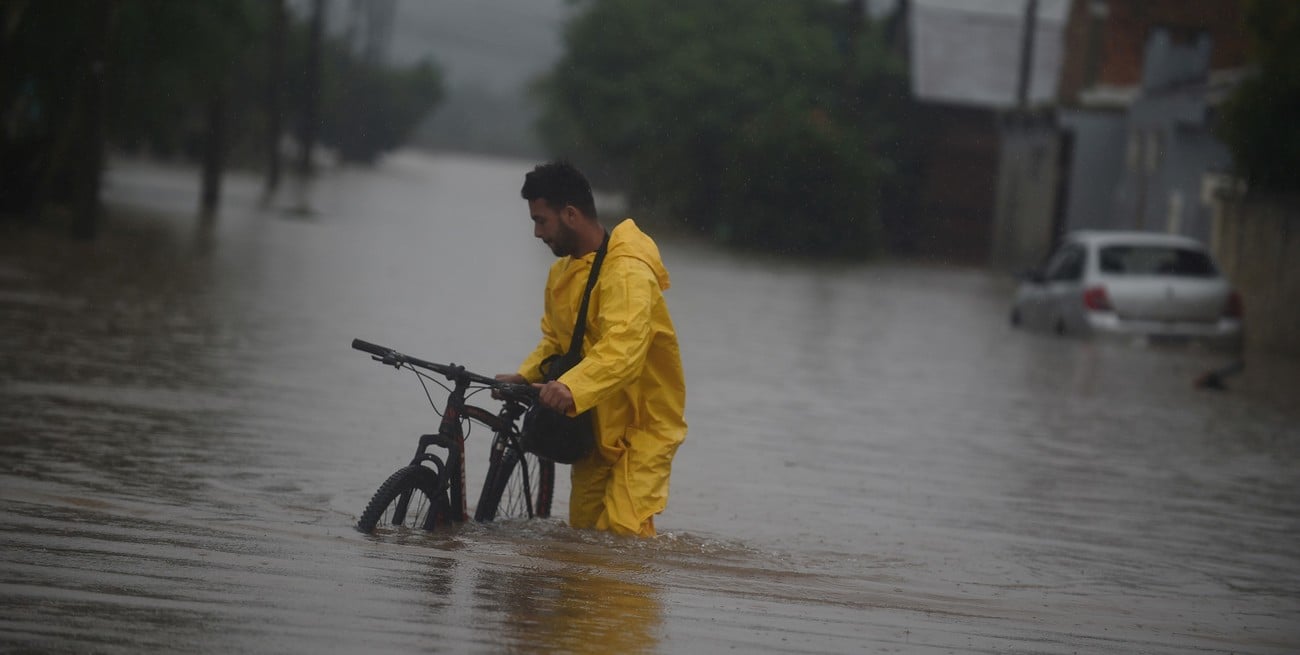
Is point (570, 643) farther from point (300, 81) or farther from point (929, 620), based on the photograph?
point (300, 81)

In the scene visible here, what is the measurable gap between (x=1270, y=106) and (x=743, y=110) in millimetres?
31620

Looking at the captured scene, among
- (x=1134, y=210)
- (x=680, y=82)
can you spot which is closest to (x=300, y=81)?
(x=680, y=82)

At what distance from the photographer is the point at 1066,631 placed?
273 inches

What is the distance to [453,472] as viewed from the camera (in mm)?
7469

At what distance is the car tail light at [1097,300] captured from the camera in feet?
70.9

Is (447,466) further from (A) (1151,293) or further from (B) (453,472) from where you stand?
(A) (1151,293)

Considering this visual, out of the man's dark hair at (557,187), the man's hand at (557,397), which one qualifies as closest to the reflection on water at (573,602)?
the man's hand at (557,397)

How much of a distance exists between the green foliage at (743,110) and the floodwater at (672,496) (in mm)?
25336

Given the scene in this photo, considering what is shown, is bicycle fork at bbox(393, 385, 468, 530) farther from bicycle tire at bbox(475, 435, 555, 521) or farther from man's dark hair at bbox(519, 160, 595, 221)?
man's dark hair at bbox(519, 160, 595, 221)

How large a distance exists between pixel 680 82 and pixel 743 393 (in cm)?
3960

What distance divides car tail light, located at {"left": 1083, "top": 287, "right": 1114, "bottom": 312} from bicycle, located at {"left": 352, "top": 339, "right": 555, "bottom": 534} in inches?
576

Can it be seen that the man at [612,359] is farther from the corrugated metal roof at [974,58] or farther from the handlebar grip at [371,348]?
the corrugated metal roof at [974,58]

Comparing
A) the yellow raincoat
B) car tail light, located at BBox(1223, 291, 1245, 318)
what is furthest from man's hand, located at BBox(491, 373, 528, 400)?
car tail light, located at BBox(1223, 291, 1245, 318)

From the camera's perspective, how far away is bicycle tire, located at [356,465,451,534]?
722 cm
